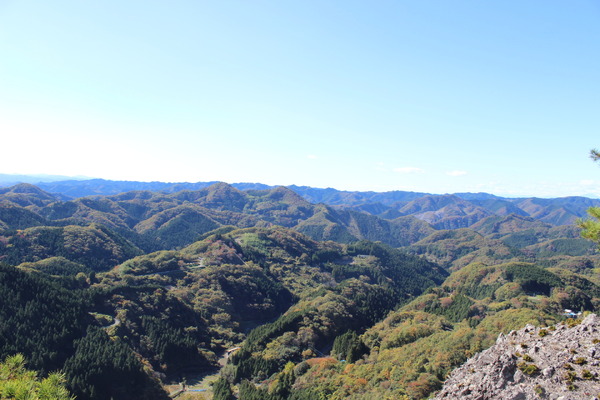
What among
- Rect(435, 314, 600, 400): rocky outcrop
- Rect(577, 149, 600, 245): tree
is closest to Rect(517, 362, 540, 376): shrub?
Rect(435, 314, 600, 400): rocky outcrop

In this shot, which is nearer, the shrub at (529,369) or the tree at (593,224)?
the tree at (593,224)

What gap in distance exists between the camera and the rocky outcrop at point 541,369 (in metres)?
28.1

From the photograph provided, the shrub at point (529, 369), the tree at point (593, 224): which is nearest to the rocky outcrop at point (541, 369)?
the shrub at point (529, 369)

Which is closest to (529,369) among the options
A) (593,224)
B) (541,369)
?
(541,369)

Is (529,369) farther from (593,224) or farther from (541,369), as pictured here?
(593,224)

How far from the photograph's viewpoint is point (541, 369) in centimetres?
3034

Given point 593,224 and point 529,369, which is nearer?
point 593,224

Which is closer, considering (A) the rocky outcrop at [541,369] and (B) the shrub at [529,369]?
(A) the rocky outcrop at [541,369]

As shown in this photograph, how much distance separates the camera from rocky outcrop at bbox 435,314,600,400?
2814 cm

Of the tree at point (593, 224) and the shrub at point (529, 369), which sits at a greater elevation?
the tree at point (593, 224)

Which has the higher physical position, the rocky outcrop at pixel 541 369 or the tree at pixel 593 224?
the tree at pixel 593 224

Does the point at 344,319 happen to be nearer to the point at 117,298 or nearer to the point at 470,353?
the point at 470,353

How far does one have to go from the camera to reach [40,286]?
110062 millimetres

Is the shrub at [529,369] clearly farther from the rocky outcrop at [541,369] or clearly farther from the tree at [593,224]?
the tree at [593,224]
